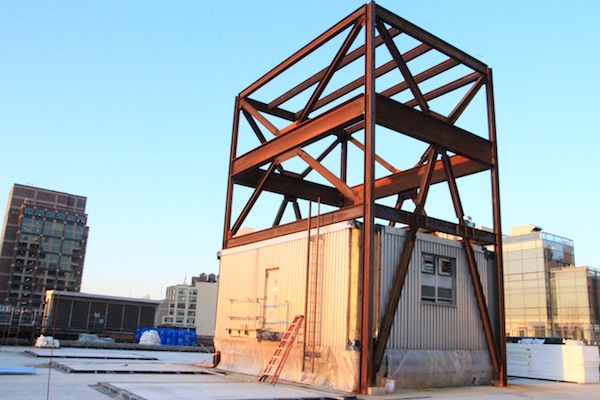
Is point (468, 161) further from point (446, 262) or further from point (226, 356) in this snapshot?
point (226, 356)

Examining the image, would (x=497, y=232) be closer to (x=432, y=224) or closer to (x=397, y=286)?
(x=432, y=224)

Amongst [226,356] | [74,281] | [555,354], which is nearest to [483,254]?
[555,354]

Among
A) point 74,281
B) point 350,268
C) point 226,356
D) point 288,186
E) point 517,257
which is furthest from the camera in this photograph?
point 74,281

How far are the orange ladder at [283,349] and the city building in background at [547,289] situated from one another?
6405cm

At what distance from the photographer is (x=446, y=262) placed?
18.8 metres

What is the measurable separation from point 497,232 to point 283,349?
31.6 feet

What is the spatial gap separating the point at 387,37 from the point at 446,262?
8124mm

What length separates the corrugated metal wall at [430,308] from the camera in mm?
16672

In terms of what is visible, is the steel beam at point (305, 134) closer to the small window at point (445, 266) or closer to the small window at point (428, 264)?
the small window at point (428, 264)

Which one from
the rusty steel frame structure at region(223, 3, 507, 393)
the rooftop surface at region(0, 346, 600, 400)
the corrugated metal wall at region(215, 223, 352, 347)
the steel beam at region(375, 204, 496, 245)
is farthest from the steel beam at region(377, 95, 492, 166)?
the rooftop surface at region(0, 346, 600, 400)

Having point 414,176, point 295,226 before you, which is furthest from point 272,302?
point 414,176

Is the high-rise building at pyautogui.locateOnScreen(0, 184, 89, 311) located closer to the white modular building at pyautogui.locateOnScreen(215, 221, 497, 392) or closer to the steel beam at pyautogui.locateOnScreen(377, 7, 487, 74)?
the white modular building at pyautogui.locateOnScreen(215, 221, 497, 392)

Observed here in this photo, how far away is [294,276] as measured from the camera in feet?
60.6

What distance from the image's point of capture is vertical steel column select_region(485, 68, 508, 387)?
19.3 meters
